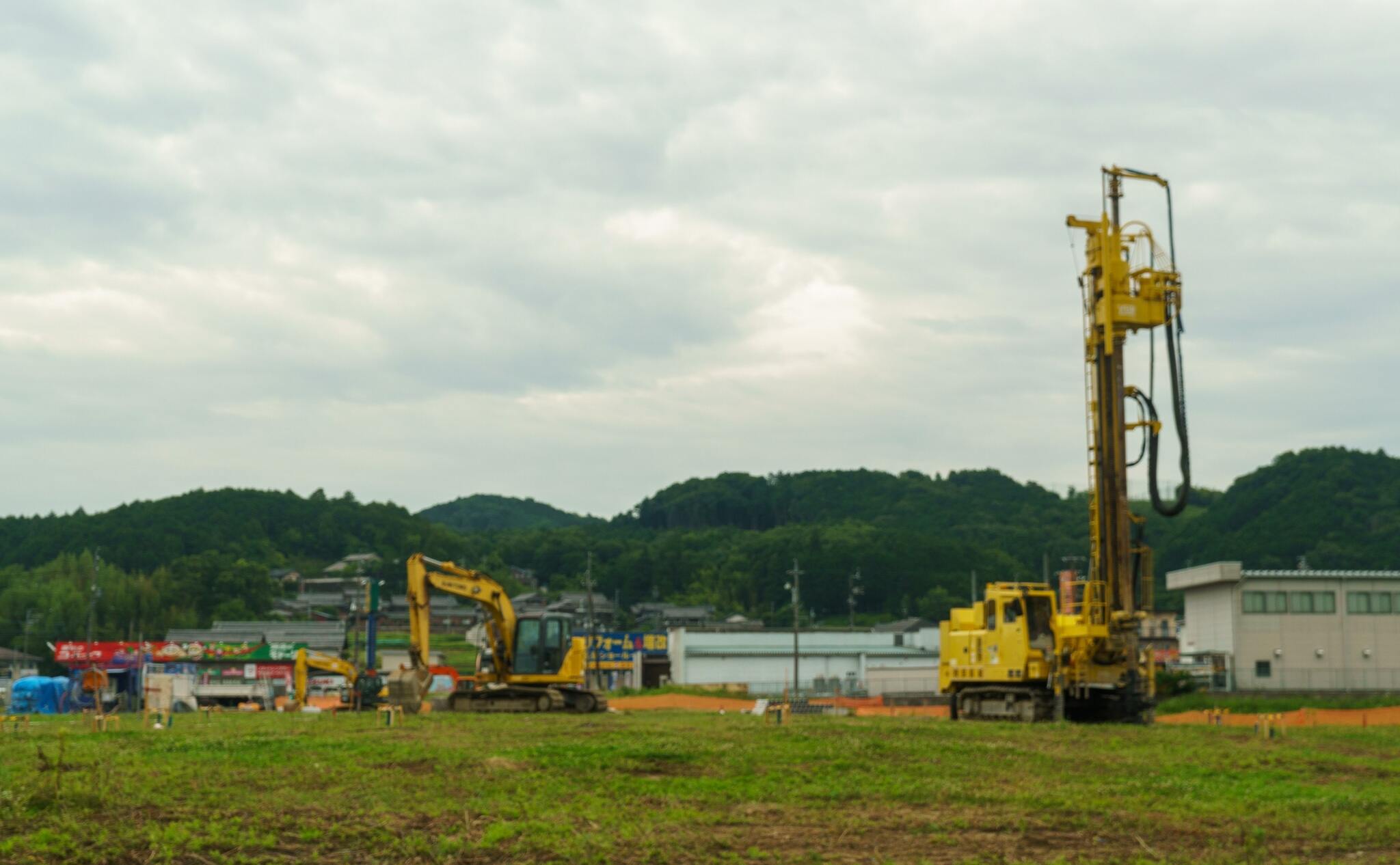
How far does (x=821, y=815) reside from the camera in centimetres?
1541

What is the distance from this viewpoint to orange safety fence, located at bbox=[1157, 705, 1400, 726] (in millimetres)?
40638

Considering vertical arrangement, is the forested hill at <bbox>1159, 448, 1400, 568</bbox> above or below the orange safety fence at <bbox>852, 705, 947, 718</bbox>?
above

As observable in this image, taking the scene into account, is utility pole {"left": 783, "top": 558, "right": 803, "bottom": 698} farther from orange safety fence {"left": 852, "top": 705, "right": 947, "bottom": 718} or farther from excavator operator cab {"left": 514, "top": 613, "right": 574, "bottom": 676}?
excavator operator cab {"left": 514, "top": 613, "right": 574, "bottom": 676}

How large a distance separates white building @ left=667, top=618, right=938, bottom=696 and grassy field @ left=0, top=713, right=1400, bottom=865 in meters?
63.7

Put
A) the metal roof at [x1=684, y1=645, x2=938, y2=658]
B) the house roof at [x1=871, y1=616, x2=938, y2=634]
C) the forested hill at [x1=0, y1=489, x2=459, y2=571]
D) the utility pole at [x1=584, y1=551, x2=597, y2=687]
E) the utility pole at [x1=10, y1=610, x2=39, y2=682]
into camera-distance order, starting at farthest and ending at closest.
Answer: the forested hill at [x1=0, y1=489, x2=459, y2=571] → the house roof at [x1=871, y1=616, x2=938, y2=634] → the utility pole at [x1=10, y1=610, x2=39, y2=682] → the metal roof at [x1=684, y1=645, x2=938, y2=658] → the utility pole at [x1=584, y1=551, x2=597, y2=687]

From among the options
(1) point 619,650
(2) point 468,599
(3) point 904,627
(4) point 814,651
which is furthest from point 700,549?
(2) point 468,599

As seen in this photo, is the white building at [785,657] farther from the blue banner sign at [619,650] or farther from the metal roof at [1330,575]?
the metal roof at [1330,575]

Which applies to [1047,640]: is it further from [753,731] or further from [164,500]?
[164,500]

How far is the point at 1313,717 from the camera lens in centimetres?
4344

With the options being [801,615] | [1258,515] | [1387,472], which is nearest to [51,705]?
[801,615]

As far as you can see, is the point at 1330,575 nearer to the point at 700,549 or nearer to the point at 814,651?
the point at 814,651

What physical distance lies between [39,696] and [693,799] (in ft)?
176

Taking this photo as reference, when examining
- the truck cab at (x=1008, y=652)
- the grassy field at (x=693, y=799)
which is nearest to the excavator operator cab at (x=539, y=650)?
the truck cab at (x=1008, y=652)

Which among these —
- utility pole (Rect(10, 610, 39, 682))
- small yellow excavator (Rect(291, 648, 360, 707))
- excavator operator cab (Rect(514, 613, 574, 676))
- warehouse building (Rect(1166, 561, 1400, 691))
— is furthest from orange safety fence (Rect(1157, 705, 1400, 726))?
utility pole (Rect(10, 610, 39, 682))
